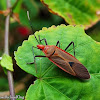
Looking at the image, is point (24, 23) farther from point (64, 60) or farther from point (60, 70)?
point (60, 70)

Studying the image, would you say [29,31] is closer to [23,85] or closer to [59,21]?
[59,21]

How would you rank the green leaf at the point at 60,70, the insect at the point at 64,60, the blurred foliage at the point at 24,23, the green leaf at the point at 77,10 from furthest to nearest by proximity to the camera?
the blurred foliage at the point at 24,23 < the green leaf at the point at 77,10 < the insect at the point at 64,60 < the green leaf at the point at 60,70

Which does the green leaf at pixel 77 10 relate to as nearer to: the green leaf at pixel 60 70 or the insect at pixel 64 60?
the green leaf at pixel 60 70

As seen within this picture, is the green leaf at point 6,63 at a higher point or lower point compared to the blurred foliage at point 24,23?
higher

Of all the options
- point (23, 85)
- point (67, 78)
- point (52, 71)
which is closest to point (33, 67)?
point (52, 71)

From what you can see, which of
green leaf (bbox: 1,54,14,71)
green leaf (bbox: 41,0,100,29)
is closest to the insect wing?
green leaf (bbox: 1,54,14,71)

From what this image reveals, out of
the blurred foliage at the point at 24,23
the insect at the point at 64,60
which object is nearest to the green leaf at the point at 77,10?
the insect at the point at 64,60

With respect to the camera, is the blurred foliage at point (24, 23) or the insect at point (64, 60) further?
the blurred foliage at point (24, 23)
